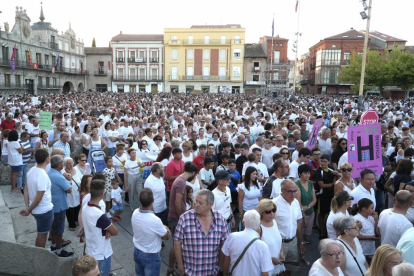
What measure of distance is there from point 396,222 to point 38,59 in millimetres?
45606

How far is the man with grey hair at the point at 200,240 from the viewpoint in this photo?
3.22 m

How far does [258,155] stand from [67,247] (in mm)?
3481

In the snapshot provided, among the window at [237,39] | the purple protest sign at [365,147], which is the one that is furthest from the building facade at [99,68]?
the purple protest sign at [365,147]

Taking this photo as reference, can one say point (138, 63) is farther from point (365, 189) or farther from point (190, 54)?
point (365, 189)

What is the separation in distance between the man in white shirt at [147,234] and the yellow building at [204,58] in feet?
159

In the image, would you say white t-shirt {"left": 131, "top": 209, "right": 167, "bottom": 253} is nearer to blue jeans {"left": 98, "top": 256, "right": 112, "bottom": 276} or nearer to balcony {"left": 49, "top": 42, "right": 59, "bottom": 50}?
blue jeans {"left": 98, "top": 256, "right": 112, "bottom": 276}

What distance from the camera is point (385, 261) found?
2.66 m

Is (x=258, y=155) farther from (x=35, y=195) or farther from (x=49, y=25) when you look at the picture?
(x=49, y=25)

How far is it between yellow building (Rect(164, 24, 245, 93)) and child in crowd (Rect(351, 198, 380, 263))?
4804cm

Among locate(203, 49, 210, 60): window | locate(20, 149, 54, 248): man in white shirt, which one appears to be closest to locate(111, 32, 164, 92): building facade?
locate(203, 49, 210, 60): window

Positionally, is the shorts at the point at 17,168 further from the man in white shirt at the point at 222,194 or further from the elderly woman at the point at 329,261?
the elderly woman at the point at 329,261

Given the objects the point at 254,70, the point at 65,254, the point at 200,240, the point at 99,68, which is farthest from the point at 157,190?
the point at 99,68

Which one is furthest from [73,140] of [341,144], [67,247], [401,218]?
[401,218]

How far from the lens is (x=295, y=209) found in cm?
407
